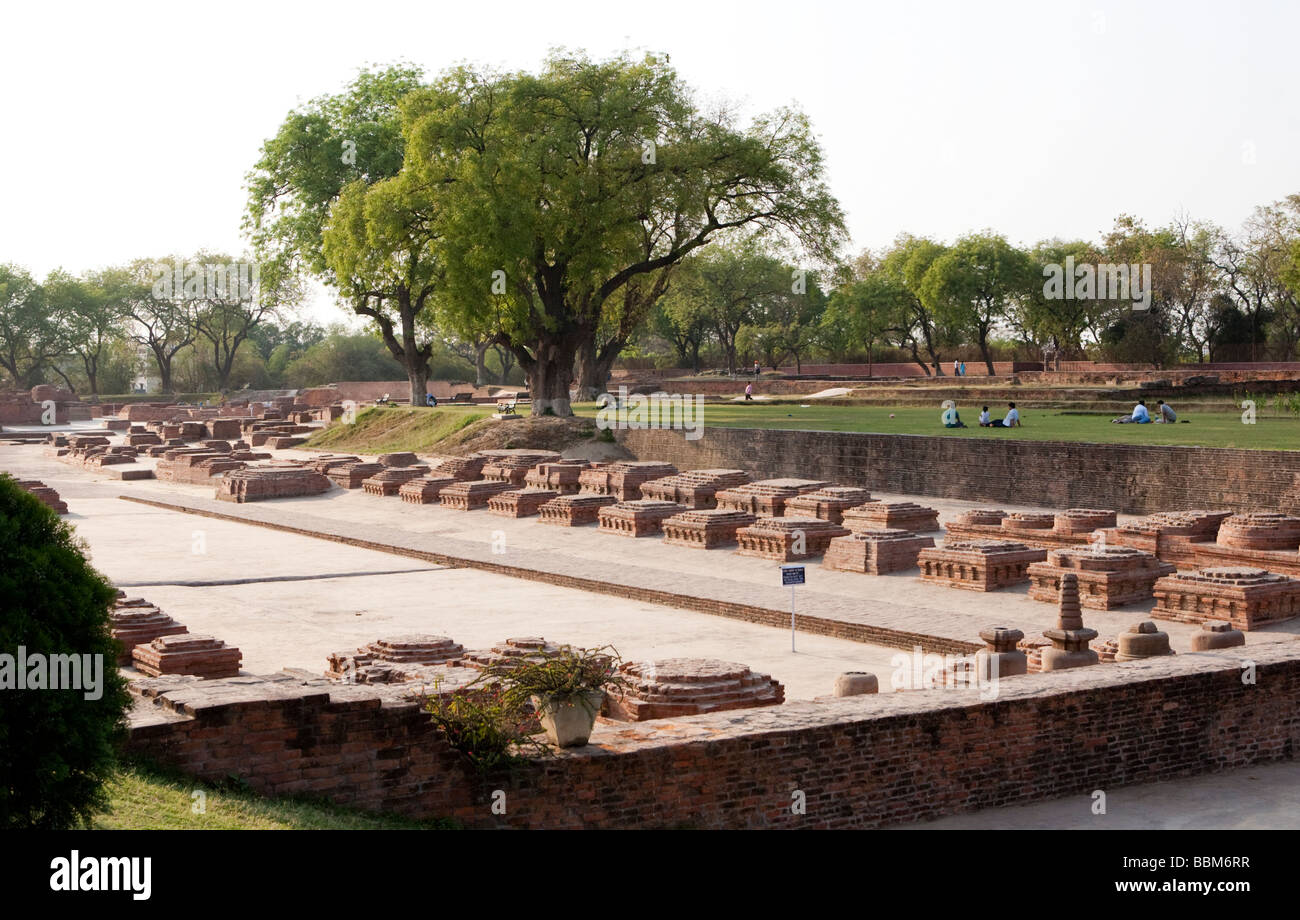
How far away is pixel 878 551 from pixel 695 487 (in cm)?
643

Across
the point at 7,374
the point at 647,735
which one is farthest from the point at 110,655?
the point at 7,374

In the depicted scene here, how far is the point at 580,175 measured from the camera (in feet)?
108

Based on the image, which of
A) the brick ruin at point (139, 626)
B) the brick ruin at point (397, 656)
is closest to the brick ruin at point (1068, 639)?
the brick ruin at point (397, 656)

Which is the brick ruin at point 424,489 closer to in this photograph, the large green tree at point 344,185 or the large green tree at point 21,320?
the large green tree at point 344,185

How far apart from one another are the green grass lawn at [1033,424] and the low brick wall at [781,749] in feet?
37.6

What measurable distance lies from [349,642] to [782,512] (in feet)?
31.0

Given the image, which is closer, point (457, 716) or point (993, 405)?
point (457, 716)

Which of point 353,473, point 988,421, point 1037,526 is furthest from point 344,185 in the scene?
point 1037,526

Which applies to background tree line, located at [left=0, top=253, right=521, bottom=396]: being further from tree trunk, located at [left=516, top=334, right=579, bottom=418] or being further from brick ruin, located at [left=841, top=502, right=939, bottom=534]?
brick ruin, located at [left=841, top=502, right=939, bottom=534]

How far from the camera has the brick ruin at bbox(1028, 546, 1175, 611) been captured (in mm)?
14086

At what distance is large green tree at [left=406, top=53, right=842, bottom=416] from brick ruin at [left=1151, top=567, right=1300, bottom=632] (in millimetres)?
20233

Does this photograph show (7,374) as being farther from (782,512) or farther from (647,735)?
(647,735)

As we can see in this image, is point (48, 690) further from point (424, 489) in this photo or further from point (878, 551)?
point (424, 489)
